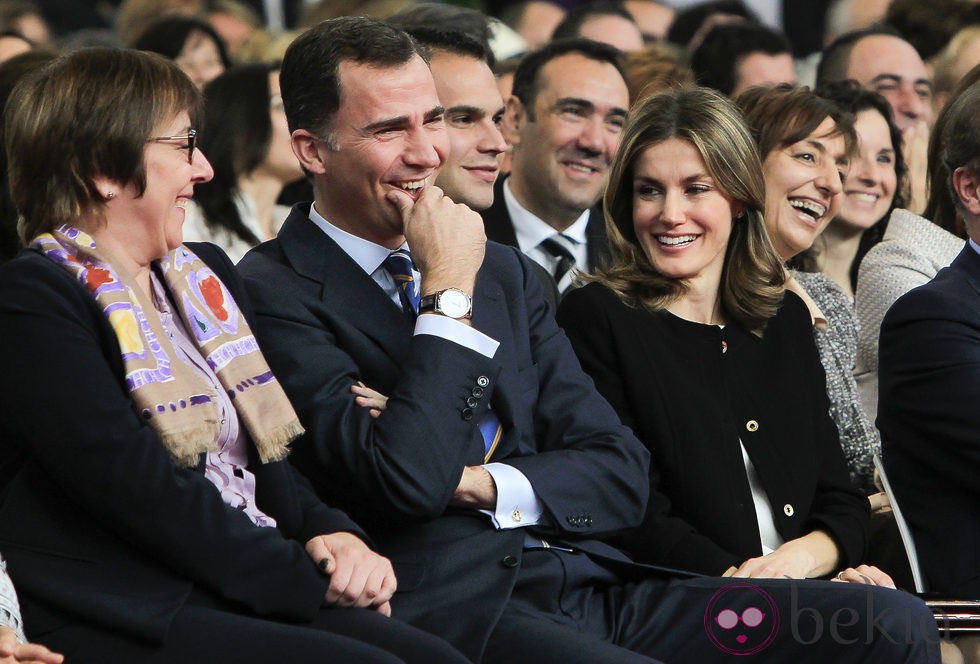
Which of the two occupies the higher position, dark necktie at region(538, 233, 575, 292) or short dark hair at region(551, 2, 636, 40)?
short dark hair at region(551, 2, 636, 40)

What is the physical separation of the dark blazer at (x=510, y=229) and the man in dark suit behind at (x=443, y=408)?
4.74ft

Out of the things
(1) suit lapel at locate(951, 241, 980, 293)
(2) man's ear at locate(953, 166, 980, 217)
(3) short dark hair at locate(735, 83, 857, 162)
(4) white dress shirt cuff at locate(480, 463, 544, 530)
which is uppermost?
(2) man's ear at locate(953, 166, 980, 217)

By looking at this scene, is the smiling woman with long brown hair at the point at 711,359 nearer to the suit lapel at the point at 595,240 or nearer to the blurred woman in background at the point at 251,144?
the suit lapel at the point at 595,240

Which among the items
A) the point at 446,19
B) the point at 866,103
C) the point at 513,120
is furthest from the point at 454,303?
the point at 866,103

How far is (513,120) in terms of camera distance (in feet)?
18.4

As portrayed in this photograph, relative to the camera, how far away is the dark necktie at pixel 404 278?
3.26 meters

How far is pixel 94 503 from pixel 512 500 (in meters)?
0.91

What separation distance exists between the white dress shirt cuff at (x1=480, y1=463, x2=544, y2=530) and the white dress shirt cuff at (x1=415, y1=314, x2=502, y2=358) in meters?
0.26

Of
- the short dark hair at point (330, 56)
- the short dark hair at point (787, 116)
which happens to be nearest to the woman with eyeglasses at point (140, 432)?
the short dark hair at point (330, 56)

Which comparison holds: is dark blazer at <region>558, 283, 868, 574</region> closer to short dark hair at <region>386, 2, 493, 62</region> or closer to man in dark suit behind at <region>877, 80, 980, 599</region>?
man in dark suit behind at <region>877, 80, 980, 599</region>

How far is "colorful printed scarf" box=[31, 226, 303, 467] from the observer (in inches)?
104

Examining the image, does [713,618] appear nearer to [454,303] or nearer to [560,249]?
[454,303]

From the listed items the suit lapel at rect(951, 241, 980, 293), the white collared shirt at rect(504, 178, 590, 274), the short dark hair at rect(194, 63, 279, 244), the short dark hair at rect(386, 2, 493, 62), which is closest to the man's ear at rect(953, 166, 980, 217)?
the suit lapel at rect(951, 241, 980, 293)

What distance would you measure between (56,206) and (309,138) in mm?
787
